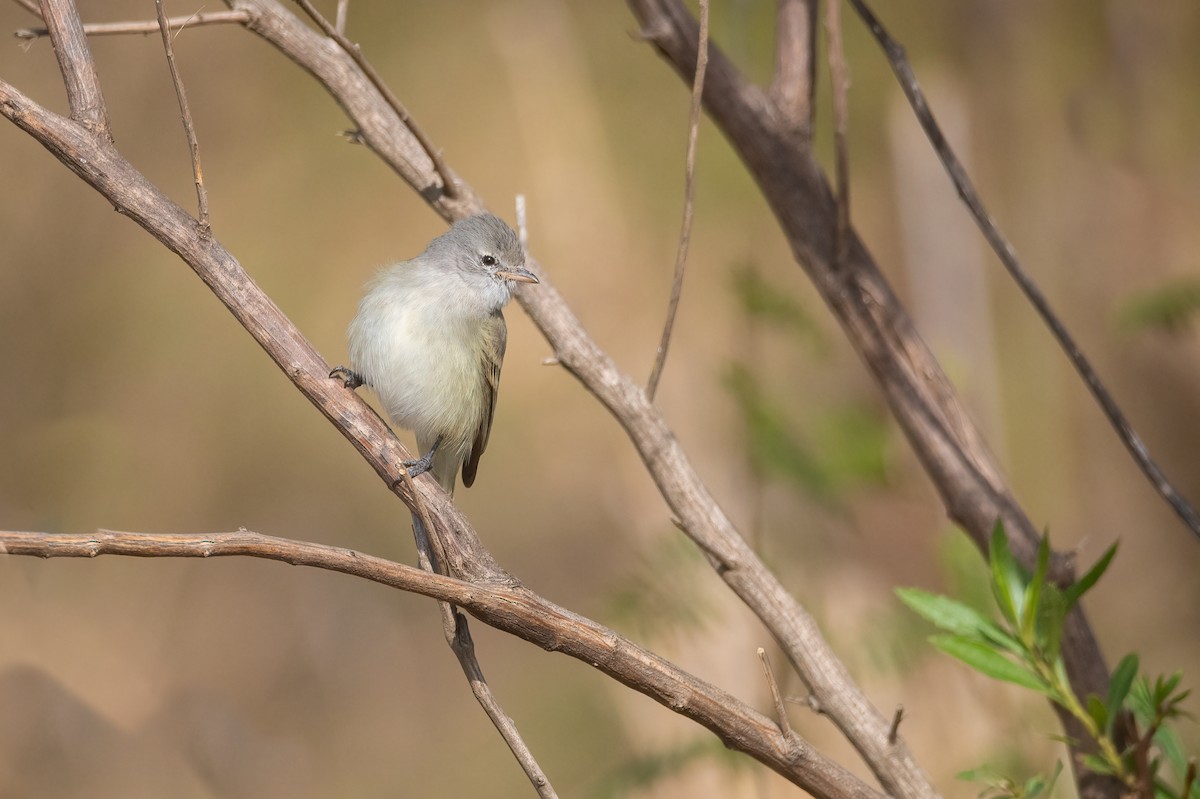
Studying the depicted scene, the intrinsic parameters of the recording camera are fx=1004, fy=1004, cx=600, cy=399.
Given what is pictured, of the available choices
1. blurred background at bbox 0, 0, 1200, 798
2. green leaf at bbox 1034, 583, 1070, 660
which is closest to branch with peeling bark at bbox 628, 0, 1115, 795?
green leaf at bbox 1034, 583, 1070, 660

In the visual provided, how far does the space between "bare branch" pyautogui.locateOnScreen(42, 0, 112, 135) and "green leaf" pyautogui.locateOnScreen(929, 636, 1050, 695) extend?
165 cm

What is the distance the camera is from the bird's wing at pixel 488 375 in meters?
3.14

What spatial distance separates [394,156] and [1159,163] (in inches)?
173

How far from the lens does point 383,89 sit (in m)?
2.02

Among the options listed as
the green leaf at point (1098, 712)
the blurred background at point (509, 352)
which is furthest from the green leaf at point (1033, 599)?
the blurred background at point (509, 352)

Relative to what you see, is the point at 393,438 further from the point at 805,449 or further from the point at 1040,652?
the point at 805,449

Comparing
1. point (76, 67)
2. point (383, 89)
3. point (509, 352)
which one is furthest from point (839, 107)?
point (509, 352)

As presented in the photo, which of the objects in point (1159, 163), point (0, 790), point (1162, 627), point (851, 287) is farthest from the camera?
point (1159, 163)

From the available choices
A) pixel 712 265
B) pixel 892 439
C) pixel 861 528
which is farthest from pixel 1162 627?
pixel 712 265

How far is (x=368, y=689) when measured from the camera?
5.09m

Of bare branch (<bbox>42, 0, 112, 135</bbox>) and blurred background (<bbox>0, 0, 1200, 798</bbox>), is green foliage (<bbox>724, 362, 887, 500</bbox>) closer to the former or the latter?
blurred background (<bbox>0, 0, 1200, 798</bbox>)

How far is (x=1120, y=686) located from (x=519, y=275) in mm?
1573

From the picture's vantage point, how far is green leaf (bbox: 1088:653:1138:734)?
1663 millimetres

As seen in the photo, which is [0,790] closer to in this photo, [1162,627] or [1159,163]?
[1162,627]
